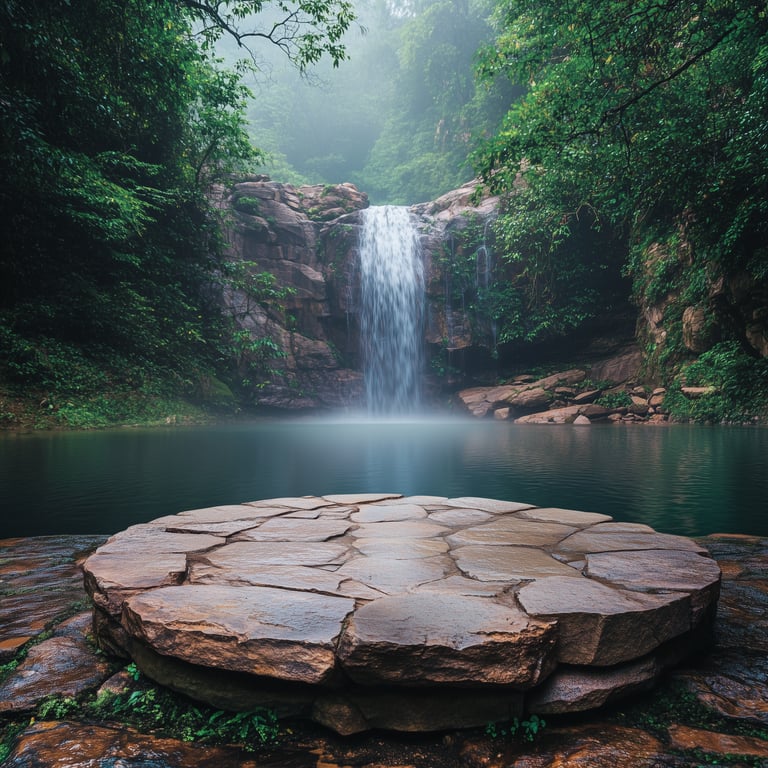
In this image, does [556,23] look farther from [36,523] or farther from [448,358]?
[448,358]

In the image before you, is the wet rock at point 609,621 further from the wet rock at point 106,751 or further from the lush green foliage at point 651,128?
the lush green foliage at point 651,128

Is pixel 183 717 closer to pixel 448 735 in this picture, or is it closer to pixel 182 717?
pixel 182 717

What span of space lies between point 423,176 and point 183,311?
766 inches

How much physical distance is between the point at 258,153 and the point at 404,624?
47.6 ft

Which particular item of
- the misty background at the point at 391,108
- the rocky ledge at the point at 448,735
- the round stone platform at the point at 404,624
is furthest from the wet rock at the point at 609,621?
the misty background at the point at 391,108

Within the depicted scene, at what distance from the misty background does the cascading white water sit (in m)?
7.66

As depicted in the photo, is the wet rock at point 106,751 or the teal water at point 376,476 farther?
the teal water at point 376,476

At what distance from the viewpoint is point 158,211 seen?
13.1 meters

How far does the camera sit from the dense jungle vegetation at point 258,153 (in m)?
6.94

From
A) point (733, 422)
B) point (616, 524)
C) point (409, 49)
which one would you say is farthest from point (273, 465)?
point (409, 49)

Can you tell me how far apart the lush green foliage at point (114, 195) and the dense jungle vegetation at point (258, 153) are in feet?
0.17

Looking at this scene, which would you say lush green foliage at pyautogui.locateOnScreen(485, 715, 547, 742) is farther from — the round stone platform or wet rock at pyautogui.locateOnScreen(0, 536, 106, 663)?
wet rock at pyautogui.locateOnScreen(0, 536, 106, 663)

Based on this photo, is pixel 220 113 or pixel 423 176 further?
pixel 423 176

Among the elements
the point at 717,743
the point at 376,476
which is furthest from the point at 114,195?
the point at 717,743
